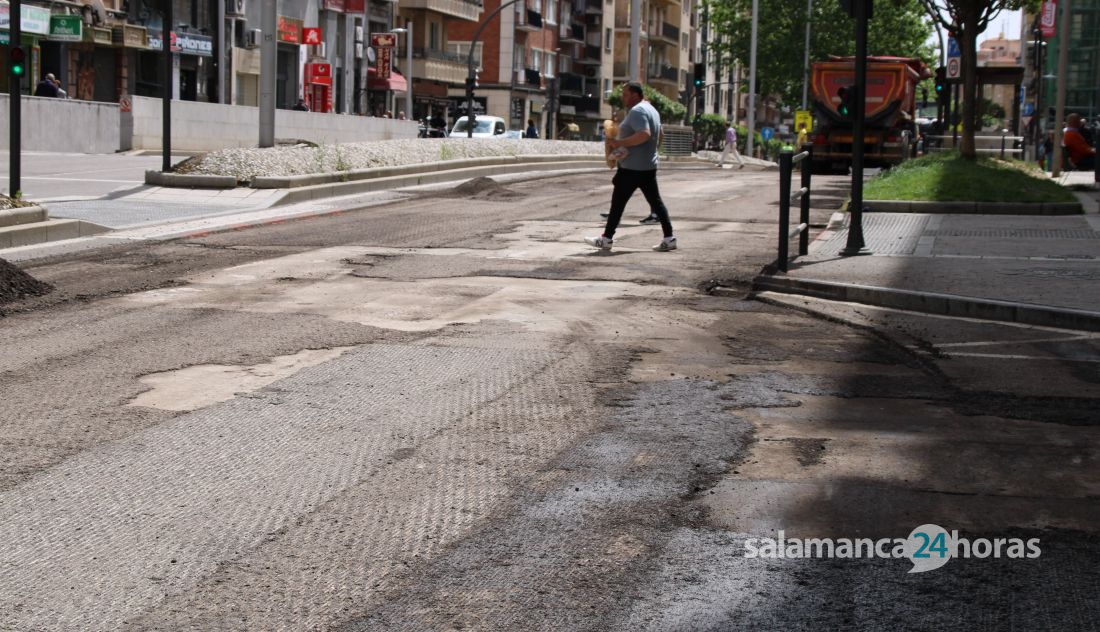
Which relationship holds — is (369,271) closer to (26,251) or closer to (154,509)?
(26,251)

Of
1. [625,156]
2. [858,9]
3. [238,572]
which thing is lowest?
[238,572]

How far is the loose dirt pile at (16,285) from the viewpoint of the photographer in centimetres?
958

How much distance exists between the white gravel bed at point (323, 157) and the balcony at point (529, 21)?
5496 centimetres

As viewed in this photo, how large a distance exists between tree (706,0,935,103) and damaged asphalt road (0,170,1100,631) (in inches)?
3099

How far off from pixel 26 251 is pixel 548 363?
745 centimetres

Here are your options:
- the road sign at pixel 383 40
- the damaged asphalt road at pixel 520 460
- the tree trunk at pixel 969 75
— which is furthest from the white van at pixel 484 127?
the damaged asphalt road at pixel 520 460

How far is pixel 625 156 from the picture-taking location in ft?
48.6

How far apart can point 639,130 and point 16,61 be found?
23.1ft

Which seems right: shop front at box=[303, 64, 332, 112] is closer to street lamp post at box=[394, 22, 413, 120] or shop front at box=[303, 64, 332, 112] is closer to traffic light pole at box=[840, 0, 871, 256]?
street lamp post at box=[394, 22, 413, 120]

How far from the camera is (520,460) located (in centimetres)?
541

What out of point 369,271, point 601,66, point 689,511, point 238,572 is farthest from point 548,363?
point 601,66

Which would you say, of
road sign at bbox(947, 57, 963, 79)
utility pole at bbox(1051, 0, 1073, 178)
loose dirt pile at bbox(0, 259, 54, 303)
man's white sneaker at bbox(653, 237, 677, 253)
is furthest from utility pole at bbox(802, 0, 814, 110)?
loose dirt pile at bbox(0, 259, 54, 303)

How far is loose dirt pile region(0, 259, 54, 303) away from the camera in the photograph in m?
9.58

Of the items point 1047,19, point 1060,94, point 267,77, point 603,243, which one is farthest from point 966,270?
point 1047,19
